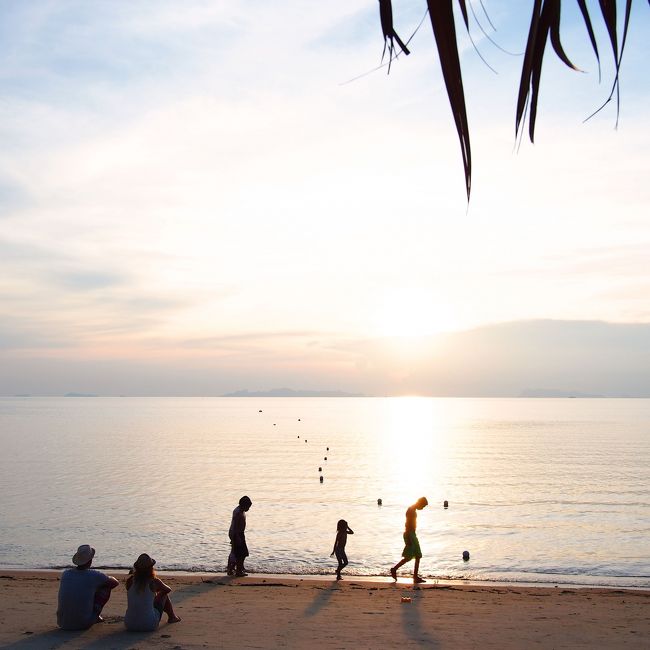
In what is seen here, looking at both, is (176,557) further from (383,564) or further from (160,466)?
(160,466)

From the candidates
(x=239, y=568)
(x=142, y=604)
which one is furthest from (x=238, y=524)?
(x=142, y=604)

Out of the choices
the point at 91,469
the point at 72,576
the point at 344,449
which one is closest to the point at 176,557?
the point at 72,576

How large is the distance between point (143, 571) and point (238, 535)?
22.5 feet

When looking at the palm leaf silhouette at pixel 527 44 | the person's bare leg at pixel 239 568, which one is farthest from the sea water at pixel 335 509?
the palm leaf silhouette at pixel 527 44

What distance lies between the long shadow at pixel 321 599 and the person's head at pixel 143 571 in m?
4.04

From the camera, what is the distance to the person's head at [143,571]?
11.4 m

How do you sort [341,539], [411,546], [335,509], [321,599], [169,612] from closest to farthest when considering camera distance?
[169,612] → [321,599] → [411,546] → [341,539] → [335,509]

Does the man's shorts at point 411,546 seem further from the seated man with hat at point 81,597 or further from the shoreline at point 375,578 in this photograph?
the seated man with hat at point 81,597

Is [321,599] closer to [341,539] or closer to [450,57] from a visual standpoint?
[341,539]

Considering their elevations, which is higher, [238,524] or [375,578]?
[238,524]

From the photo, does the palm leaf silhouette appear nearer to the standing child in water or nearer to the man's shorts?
the man's shorts

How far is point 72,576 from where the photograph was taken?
11.7 m

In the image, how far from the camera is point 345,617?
1445cm

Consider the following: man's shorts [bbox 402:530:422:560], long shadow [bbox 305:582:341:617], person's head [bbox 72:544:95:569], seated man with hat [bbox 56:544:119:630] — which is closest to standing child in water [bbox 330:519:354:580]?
long shadow [bbox 305:582:341:617]
